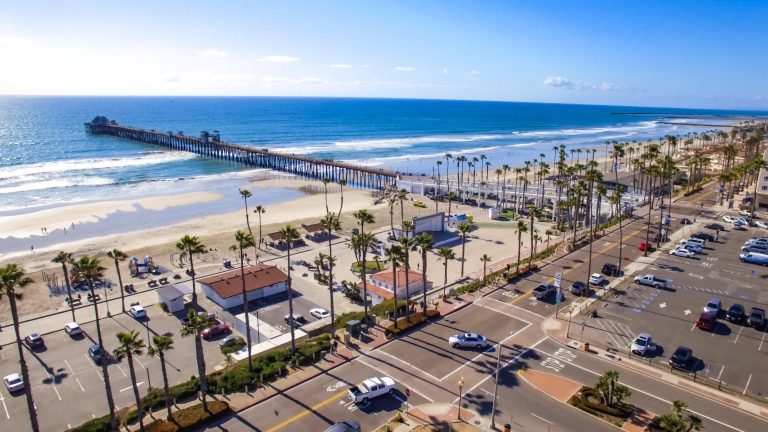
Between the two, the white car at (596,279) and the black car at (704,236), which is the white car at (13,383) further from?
the black car at (704,236)

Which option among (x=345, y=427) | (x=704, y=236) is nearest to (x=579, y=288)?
(x=704, y=236)

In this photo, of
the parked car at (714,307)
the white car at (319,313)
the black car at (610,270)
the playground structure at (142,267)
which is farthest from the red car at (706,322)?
the playground structure at (142,267)

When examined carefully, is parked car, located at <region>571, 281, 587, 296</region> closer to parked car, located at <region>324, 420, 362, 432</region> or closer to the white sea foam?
parked car, located at <region>324, 420, 362, 432</region>

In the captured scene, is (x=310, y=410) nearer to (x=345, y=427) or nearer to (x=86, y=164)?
(x=345, y=427)

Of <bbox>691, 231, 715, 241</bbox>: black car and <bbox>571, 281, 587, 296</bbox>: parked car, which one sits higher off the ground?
<bbox>691, 231, 715, 241</bbox>: black car

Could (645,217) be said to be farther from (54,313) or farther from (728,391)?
(54,313)

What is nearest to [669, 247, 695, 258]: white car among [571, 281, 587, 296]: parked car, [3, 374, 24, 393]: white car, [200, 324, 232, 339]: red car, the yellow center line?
[571, 281, 587, 296]: parked car

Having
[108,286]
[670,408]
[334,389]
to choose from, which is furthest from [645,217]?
[108,286]
